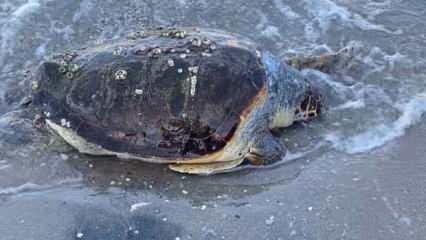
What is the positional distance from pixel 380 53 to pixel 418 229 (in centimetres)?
202

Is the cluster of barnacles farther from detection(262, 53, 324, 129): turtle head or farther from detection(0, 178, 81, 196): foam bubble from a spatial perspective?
detection(262, 53, 324, 129): turtle head

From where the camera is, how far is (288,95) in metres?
4.38

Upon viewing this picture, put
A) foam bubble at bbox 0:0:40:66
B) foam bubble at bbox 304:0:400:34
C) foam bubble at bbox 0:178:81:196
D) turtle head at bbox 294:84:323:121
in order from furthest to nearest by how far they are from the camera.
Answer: foam bubble at bbox 304:0:400:34, foam bubble at bbox 0:0:40:66, turtle head at bbox 294:84:323:121, foam bubble at bbox 0:178:81:196

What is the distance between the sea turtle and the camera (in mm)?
3990

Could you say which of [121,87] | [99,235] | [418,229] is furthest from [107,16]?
[418,229]

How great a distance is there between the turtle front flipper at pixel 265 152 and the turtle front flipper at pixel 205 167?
0.35ft

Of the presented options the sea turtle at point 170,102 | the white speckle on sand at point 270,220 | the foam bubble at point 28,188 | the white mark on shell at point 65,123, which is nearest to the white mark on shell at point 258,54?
the sea turtle at point 170,102

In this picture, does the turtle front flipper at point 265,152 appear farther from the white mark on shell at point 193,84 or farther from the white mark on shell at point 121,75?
the white mark on shell at point 121,75

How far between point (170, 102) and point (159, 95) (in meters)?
0.09

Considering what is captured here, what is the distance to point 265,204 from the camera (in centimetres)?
379

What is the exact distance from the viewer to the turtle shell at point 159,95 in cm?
Result: 399

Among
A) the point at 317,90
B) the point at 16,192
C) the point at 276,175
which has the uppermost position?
the point at 317,90

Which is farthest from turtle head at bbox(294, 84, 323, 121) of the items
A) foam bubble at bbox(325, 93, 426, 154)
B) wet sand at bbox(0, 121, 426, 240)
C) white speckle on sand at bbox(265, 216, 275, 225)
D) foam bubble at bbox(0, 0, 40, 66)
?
foam bubble at bbox(0, 0, 40, 66)

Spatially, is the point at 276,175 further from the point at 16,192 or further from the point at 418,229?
the point at 16,192
